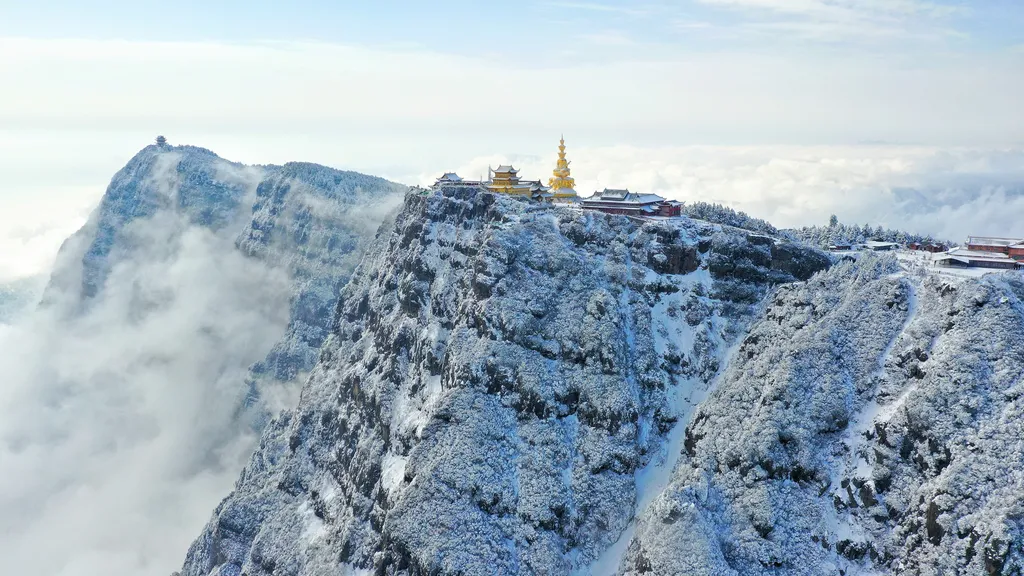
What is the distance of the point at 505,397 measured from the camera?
10500 centimetres

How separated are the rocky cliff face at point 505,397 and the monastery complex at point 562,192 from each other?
8.30 metres

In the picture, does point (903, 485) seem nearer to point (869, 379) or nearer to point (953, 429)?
point (953, 429)

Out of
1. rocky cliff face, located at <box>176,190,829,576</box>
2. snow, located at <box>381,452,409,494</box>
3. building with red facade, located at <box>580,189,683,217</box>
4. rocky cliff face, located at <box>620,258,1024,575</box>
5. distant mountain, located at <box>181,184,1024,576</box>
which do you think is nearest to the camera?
rocky cliff face, located at <box>620,258,1024,575</box>

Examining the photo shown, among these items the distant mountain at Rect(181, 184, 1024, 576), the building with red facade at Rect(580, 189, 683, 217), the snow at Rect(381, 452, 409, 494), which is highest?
the building with red facade at Rect(580, 189, 683, 217)

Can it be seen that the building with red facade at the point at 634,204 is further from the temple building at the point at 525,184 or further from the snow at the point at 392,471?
the snow at the point at 392,471

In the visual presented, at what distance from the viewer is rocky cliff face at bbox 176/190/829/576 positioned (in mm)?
96562

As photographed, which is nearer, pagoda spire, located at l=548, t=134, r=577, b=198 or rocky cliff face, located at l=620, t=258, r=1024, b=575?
rocky cliff face, located at l=620, t=258, r=1024, b=575

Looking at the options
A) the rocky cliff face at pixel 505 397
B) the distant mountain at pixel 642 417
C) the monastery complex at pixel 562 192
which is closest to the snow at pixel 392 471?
the rocky cliff face at pixel 505 397

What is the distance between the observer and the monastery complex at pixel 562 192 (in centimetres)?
13125

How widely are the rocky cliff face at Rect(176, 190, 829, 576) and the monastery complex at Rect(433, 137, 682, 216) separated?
8.30 meters

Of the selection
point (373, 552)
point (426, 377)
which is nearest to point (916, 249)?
point (426, 377)

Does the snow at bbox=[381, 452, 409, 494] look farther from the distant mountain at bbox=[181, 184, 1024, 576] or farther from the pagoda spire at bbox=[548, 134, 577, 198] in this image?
the pagoda spire at bbox=[548, 134, 577, 198]

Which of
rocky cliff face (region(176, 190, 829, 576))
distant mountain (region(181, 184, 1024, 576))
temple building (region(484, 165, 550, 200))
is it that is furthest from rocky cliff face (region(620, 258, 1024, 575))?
temple building (region(484, 165, 550, 200))

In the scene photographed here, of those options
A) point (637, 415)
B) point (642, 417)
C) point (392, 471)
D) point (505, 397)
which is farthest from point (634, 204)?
point (392, 471)
